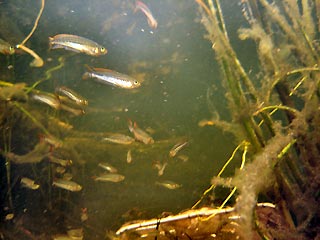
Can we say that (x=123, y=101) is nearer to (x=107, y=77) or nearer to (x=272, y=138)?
(x=107, y=77)

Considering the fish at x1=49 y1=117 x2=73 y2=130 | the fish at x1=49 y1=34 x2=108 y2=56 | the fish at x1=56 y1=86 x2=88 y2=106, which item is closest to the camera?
the fish at x1=49 y1=34 x2=108 y2=56

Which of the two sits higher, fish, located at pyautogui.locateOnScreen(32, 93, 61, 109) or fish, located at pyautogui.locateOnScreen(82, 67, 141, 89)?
fish, located at pyautogui.locateOnScreen(82, 67, 141, 89)

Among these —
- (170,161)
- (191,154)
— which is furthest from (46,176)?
(191,154)

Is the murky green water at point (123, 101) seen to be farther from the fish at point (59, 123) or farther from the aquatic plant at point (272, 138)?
the aquatic plant at point (272, 138)

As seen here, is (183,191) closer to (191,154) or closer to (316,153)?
(191,154)

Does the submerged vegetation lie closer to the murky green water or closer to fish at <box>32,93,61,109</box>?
fish at <box>32,93,61,109</box>

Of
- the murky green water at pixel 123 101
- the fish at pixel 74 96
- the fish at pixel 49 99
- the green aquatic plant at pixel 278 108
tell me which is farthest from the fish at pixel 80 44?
the murky green water at pixel 123 101

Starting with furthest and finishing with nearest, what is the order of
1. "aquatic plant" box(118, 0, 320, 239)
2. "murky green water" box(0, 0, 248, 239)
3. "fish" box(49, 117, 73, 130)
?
"murky green water" box(0, 0, 248, 239), "fish" box(49, 117, 73, 130), "aquatic plant" box(118, 0, 320, 239)

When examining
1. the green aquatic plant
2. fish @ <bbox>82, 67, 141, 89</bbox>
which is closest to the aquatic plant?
the green aquatic plant

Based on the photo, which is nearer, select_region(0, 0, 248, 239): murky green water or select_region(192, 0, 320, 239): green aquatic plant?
select_region(192, 0, 320, 239): green aquatic plant
